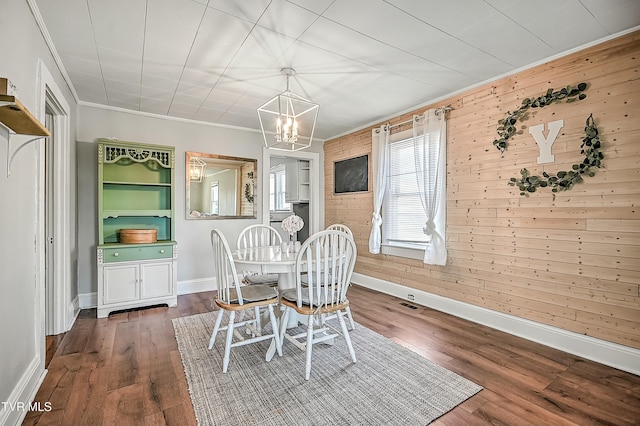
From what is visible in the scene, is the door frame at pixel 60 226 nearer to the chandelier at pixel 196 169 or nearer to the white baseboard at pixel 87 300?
the white baseboard at pixel 87 300

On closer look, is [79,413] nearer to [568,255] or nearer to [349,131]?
[568,255]

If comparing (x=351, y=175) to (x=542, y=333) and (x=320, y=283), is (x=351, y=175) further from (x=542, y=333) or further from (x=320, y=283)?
(x=542, y=333)

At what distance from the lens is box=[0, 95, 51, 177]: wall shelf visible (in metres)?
1.33

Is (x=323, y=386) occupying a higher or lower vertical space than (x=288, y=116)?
lower

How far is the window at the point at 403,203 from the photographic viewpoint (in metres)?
3.97

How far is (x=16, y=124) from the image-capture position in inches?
61.1

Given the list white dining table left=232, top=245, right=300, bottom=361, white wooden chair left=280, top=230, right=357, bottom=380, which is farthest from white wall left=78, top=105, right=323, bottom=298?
white wooden chair left=280, top=230, right=357, bottom=380

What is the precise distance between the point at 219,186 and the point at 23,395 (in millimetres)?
3169

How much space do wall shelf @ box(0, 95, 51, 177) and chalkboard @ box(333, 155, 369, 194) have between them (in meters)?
3.80

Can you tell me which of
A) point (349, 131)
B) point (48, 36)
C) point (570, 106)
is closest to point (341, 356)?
point (570, 106)

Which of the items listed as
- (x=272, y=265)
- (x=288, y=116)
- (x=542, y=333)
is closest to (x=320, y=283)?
(x=272, y=265)

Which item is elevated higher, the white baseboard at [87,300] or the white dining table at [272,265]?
the white dining table at [272,265]

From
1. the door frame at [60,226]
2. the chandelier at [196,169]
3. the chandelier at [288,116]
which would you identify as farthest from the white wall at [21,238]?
the chandelier at [196,169]

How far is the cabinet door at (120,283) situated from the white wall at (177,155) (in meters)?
0.54
